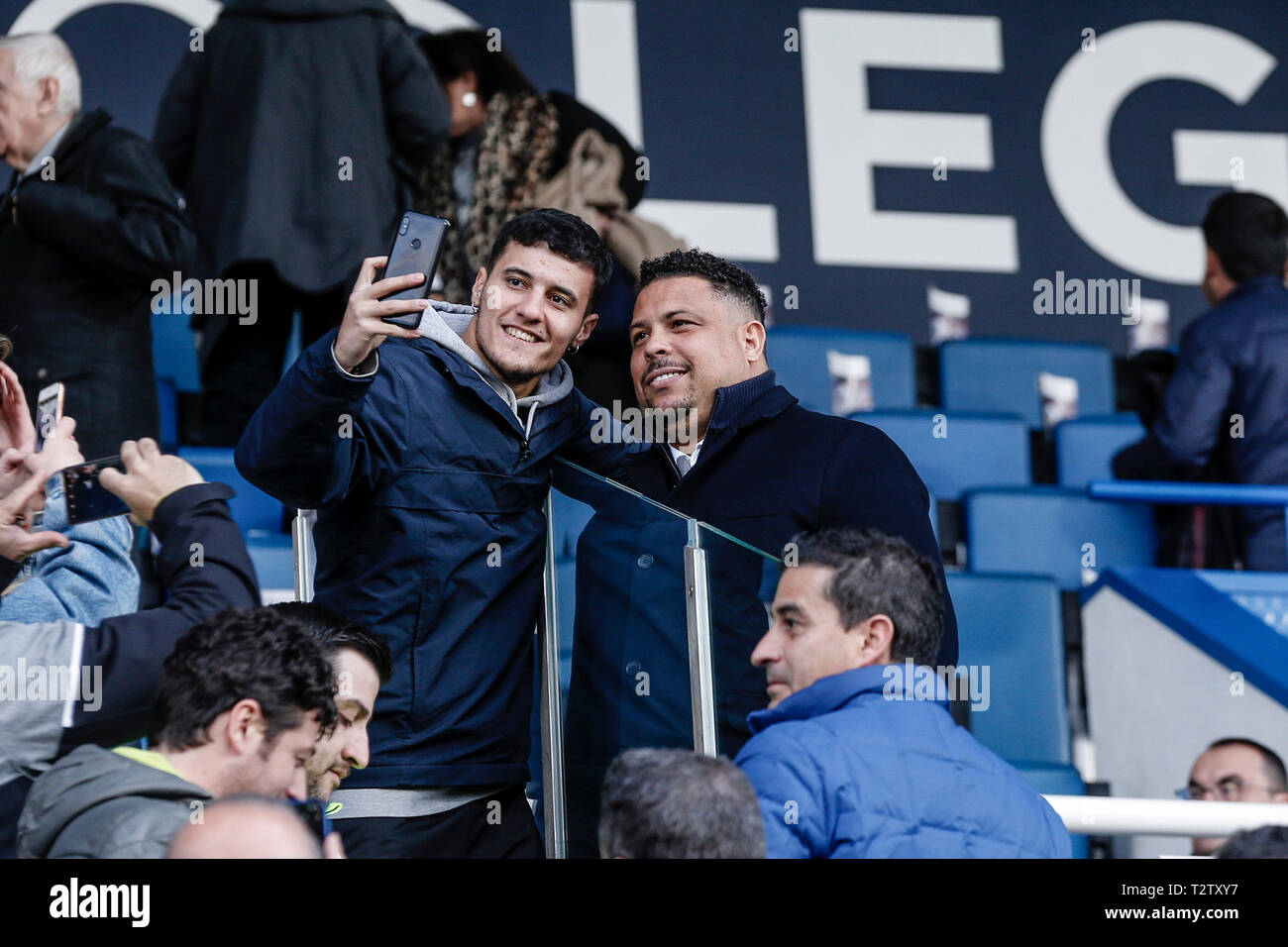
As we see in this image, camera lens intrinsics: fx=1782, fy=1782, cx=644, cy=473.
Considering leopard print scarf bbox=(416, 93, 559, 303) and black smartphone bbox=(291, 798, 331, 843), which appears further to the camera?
leopard print scarf bbox=(416, 93, 559, 303)

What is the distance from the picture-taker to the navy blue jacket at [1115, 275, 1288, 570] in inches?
211

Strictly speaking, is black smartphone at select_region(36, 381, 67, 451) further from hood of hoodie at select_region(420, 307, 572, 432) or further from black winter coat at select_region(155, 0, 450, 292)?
black winter coat at select_region(155, 0, 450, 292)

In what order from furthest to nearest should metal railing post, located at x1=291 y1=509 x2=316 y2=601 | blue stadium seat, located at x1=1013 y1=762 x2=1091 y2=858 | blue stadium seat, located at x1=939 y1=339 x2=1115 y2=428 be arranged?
blue stadium seat, located at x1=939 y1=339 x2=1115 y2=428
blue stadium seat, located at x1=1013 y1=762 x2=1091 y2=858
metal railing post, located at x1=291 y1=509 x2=316 y2=601

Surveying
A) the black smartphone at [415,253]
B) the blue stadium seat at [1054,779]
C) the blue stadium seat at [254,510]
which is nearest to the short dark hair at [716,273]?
the black smartphone at [415,253]

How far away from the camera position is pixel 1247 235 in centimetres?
546

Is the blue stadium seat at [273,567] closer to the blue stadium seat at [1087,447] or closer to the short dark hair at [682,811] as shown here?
the short dark hair at [682,811]

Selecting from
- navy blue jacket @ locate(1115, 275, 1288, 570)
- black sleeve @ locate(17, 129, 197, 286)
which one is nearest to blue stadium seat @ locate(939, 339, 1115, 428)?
navy blue jacket @ locate(1115, 275, 1288, 570)

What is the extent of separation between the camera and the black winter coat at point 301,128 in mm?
4969

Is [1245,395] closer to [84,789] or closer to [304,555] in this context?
[304,555]

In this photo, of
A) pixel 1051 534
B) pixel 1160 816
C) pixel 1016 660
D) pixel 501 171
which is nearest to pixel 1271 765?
pixel 1016 660

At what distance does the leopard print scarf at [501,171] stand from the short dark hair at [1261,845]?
3.25 m

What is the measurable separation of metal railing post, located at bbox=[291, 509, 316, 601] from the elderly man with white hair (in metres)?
0.83

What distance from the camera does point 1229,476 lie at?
18.3 feet
